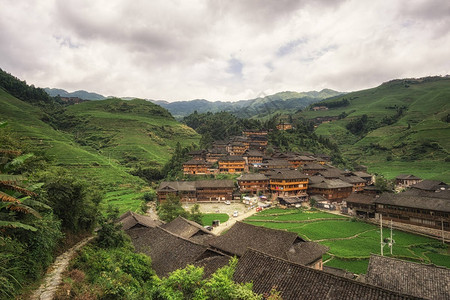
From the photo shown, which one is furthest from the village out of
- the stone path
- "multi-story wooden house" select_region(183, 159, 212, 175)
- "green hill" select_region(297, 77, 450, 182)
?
"green hill" select_region(297, 77, 450, 182)

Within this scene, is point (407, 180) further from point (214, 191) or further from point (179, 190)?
point (179, 190)

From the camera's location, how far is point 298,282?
1411cm


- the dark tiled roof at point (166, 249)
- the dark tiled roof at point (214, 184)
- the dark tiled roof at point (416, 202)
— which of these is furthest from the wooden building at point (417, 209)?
the dark tiled roof at point (166, 249)

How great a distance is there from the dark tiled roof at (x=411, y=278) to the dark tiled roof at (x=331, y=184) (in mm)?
49007

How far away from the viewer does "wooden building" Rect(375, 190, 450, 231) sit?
39469 millimetres

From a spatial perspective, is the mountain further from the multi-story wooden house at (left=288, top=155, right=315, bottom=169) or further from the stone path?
the multi-story wooden house at (left=288, top=155, right=315, bottom=169)

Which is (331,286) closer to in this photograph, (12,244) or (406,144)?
(12,244)

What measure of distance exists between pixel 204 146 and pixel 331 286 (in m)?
94.6

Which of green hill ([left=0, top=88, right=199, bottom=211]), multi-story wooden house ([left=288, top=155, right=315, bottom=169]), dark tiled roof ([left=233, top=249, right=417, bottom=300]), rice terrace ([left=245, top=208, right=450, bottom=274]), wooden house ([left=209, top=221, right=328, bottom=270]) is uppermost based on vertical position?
green hill ([left=0, top=88, right=199, bottom=211])

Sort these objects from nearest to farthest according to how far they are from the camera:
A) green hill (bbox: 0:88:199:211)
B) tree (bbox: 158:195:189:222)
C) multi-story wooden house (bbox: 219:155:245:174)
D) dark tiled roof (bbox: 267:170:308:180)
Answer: tree (bbox: 158:195:189:222) < dark tiled roof (bbox: 267:170:308:180) < green hill (bbox: 0:88:199:211) < multi-story wooden house (bbox: 219:155:245:174)

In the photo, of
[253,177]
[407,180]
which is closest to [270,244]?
[253,177]

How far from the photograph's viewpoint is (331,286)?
13.1m

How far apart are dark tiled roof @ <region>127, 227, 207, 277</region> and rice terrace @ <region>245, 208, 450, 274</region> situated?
1798 cm

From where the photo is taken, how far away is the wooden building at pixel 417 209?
39.5 metres
